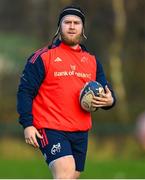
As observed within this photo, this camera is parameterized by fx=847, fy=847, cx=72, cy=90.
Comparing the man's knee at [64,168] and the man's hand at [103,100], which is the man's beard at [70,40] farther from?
the man's knee at [64,168]

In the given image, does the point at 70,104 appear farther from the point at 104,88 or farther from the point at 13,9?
the point at 13,9

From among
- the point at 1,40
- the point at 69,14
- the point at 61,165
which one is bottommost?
the point at 1,40

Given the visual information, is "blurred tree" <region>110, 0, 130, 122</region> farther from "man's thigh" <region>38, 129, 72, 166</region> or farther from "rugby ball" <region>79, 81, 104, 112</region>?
"man's thigh" <region>38, 129, 72, 166</region>

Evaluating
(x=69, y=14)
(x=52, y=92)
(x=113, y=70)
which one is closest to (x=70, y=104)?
(x=52, y=92)

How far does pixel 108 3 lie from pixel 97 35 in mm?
1287

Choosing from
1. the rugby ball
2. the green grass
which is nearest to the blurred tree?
the green grass

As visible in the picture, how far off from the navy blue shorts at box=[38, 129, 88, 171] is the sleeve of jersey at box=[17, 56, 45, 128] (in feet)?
0.79

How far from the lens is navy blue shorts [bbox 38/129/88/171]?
26.9 feet

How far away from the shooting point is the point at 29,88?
8281 mm

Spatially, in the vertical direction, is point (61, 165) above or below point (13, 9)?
above

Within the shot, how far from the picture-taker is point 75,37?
27.7 ft

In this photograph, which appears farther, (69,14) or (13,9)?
(13,9)

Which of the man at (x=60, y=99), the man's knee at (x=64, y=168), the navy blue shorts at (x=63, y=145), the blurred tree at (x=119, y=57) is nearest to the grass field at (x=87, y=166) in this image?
the blurred tree at (x=119, y=57)

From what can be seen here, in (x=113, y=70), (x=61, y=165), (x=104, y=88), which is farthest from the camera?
(x=113, y=70)
